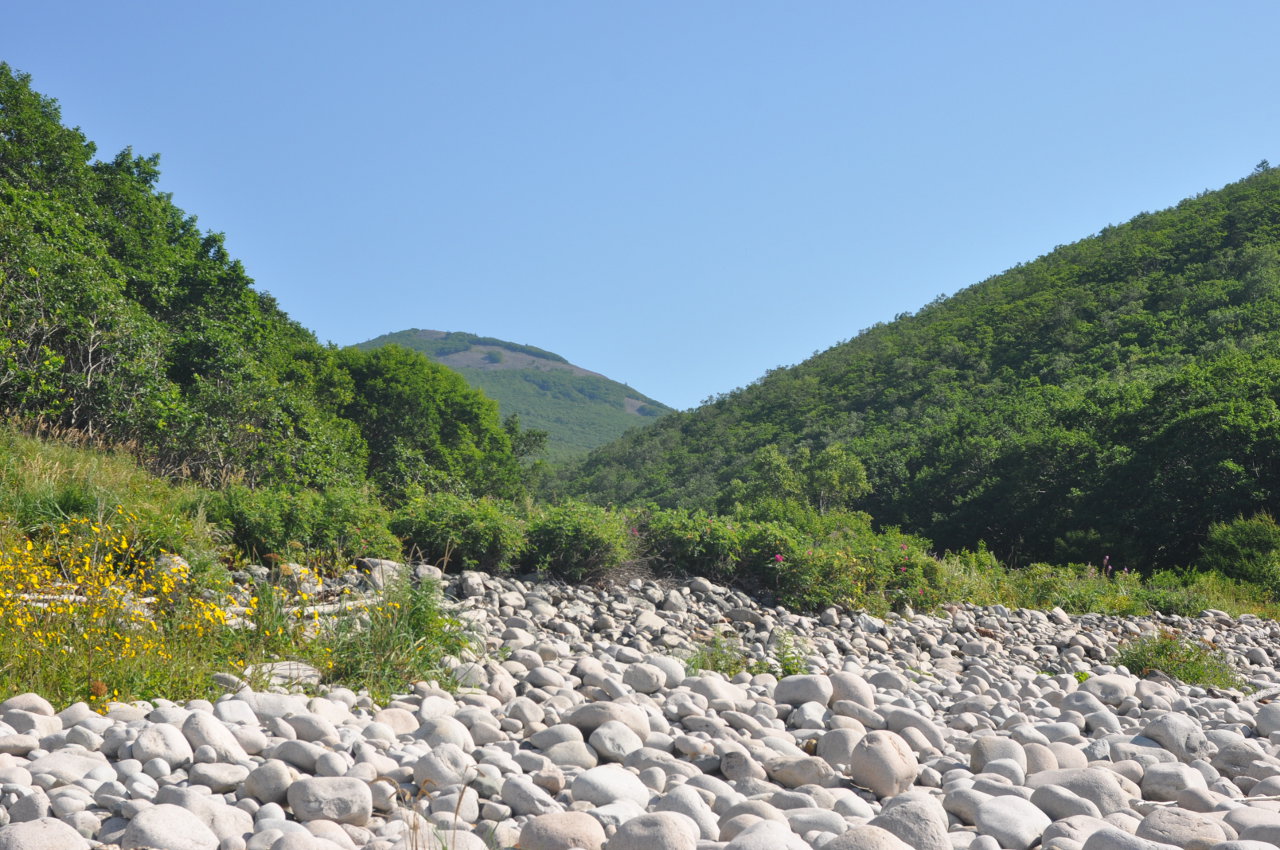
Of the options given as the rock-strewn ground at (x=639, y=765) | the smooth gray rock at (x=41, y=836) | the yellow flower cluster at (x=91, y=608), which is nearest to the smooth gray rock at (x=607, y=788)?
the rock-strewn ground at (x=639, y=765)

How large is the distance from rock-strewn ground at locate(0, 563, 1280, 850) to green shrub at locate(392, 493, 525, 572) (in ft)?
4.92

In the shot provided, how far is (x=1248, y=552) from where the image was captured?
12.9 metres

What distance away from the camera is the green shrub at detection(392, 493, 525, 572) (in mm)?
7434

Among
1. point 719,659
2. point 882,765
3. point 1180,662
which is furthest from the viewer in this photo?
point 1180,662

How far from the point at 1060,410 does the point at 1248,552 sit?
395 inches

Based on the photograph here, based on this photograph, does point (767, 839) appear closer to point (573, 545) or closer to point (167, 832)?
point (167, 832)

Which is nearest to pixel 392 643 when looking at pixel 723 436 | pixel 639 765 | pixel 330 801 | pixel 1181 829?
pixel 639 765

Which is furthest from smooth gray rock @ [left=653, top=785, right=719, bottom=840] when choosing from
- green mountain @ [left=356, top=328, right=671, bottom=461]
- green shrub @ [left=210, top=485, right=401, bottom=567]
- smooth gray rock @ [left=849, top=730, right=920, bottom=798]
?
green mountain @ [left=356, top=328, right=671, bottom=461]

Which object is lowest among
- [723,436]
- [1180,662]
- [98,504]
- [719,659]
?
[1180,662]

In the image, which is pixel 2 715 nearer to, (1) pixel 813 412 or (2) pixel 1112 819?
(2) pixel 1112 819

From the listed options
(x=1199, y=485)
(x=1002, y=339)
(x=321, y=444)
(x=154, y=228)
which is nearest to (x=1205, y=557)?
(x=1199, y=485)

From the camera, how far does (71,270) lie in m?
12.2

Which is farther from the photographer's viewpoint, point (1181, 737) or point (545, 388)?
point (545, 388)

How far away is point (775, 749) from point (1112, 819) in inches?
52.2
